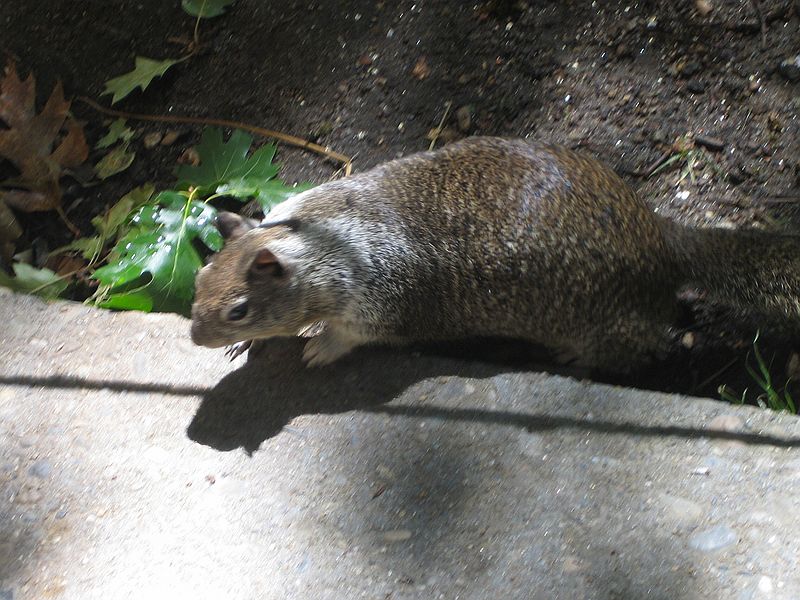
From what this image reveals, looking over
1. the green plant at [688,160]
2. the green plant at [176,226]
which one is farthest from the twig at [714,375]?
the green plant at [176,226]

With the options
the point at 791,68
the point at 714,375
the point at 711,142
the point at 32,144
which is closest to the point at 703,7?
the point at 791,68

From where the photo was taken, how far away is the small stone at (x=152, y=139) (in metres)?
4.18

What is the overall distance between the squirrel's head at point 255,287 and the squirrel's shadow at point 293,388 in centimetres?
17

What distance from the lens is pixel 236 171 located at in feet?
12.7

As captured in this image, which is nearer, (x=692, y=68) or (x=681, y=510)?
(x=681, y=510)

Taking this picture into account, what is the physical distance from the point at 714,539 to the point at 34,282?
3.07 metres

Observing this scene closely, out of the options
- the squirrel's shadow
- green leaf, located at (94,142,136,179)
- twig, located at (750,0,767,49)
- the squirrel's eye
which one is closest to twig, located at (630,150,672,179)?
twig, located at (750,0,767,49)

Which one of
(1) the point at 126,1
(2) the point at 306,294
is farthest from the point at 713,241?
(1) the point at 126,1

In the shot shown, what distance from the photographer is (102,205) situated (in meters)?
4.13

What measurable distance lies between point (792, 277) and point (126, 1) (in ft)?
11.8

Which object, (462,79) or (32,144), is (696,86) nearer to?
(462,79)

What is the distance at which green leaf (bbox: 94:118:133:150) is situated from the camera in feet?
13.6

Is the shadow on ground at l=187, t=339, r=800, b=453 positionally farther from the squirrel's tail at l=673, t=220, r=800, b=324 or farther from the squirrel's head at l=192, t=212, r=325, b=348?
the squirrel's tail at l=673, t=220, r=800, b=324

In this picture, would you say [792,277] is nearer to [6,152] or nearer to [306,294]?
[306,294]
